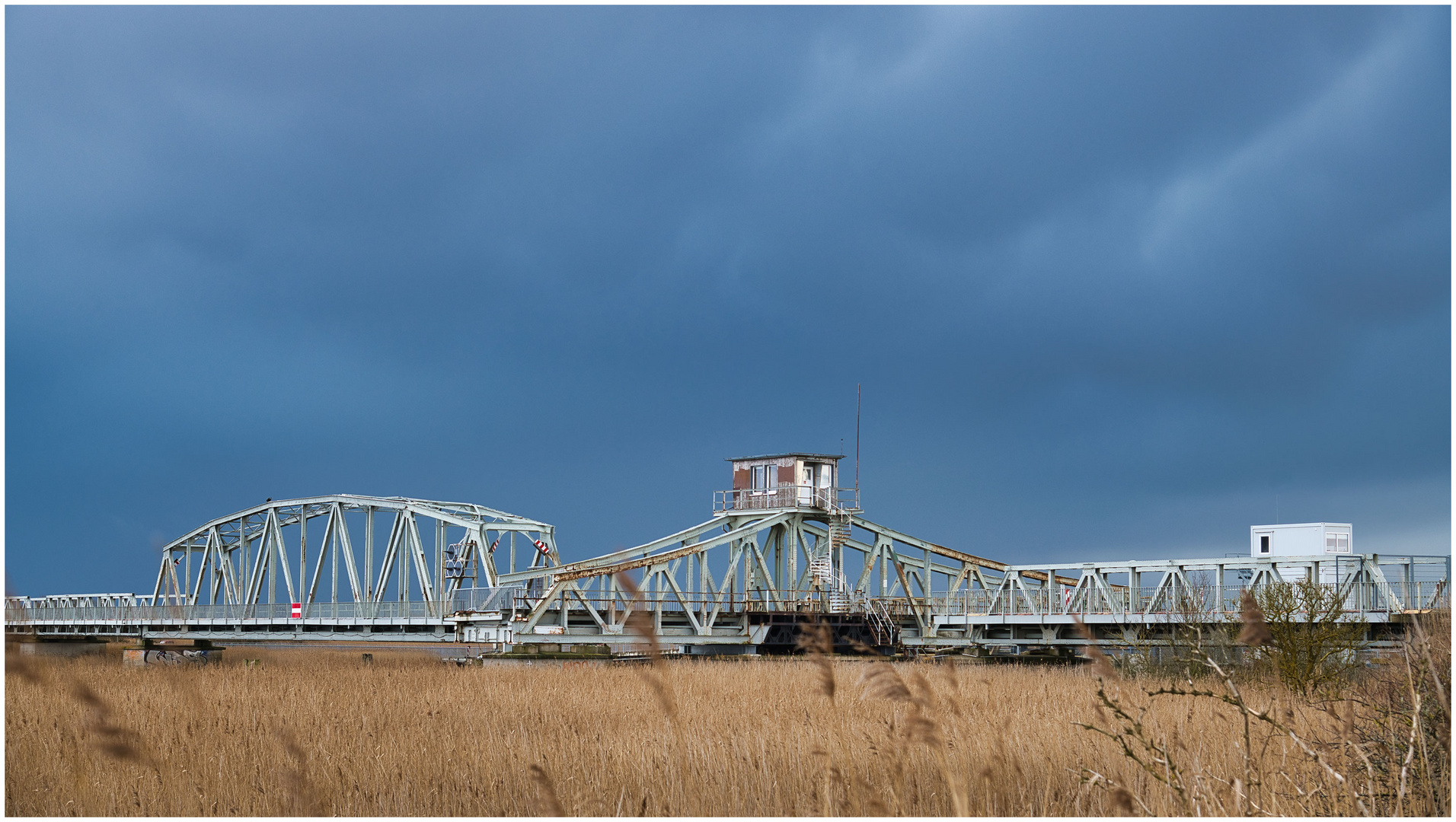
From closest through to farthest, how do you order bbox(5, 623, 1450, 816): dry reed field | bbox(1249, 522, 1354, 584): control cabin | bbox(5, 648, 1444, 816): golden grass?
bbox(5, 623, 1450, 816): dry reed field
bbox(5, 648, 1444, 816): golden grass
bbox(1249, 522, 1354, 584): control cabin

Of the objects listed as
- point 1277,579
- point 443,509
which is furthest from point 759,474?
point 1277,579

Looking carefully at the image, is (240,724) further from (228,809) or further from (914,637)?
(914,637)

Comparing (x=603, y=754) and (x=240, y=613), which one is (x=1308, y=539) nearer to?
(x=603, y=754)

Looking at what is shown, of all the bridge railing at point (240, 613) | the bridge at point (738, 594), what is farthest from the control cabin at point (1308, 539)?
the bridge railing at point (240, 613)

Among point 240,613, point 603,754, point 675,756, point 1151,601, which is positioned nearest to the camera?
point 675,756

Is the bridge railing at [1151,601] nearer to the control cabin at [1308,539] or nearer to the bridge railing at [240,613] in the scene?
the control cabin at [1308,539]

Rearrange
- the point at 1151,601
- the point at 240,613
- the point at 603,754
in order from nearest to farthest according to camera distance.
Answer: the point at 603,754
the point at 1151,601
the point at 240,613

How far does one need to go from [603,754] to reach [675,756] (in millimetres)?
1217

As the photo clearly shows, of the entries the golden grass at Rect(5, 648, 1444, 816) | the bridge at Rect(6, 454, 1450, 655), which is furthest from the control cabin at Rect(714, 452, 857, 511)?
the golden grass at Rect(5, 648, 1444, 816)

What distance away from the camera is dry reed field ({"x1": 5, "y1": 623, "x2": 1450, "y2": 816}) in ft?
21.3

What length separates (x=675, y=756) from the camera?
Result: 1098cm

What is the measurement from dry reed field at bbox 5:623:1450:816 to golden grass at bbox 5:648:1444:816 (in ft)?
0.12

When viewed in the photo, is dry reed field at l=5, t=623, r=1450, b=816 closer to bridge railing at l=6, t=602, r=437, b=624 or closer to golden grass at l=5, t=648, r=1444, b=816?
golden grass at l=5, t=648, r=1444, b=816

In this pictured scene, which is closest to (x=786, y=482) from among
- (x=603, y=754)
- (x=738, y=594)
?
(x=738, y=594)
